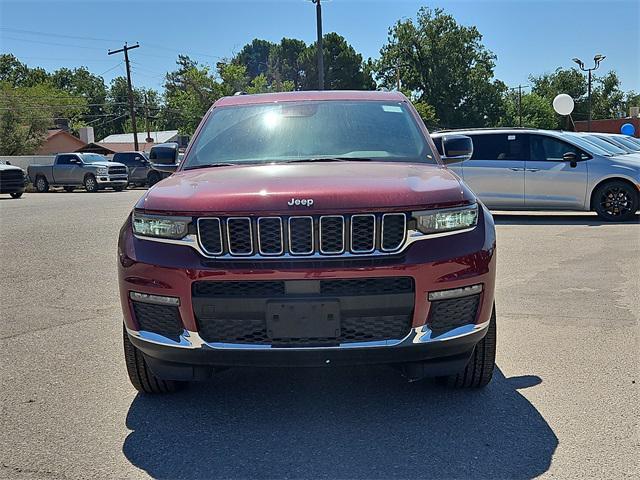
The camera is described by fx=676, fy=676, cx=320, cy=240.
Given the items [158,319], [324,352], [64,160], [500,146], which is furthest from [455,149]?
[64,160]

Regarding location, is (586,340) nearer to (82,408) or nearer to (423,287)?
(423,287)

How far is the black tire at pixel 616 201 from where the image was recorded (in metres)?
11.9

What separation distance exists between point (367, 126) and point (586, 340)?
2252 mm

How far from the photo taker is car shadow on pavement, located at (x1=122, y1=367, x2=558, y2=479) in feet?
9.98

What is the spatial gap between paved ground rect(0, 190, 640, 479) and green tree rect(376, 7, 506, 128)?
6976 centimetres

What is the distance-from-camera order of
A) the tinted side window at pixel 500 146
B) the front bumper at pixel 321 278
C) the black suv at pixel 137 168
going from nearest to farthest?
the front bumper at pixel 321 278, the tinted side window at pixel 500 146, the black suv at pixel 137 168

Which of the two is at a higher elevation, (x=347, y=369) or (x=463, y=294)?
(x=463, y=294)

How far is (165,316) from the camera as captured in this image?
3.30 m

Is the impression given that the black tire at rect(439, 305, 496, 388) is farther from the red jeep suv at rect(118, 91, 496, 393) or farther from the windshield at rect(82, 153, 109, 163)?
the windshield at rect(82, 153, 109, 163)

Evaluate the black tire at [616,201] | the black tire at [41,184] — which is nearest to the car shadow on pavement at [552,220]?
the black tire at [616,201]

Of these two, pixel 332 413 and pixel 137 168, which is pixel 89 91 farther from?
pixel 332 413

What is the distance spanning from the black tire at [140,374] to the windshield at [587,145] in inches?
406

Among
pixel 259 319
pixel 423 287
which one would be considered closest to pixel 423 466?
pixel 423 287

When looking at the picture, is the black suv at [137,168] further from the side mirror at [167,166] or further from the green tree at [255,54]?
the green tree at [255,54]
